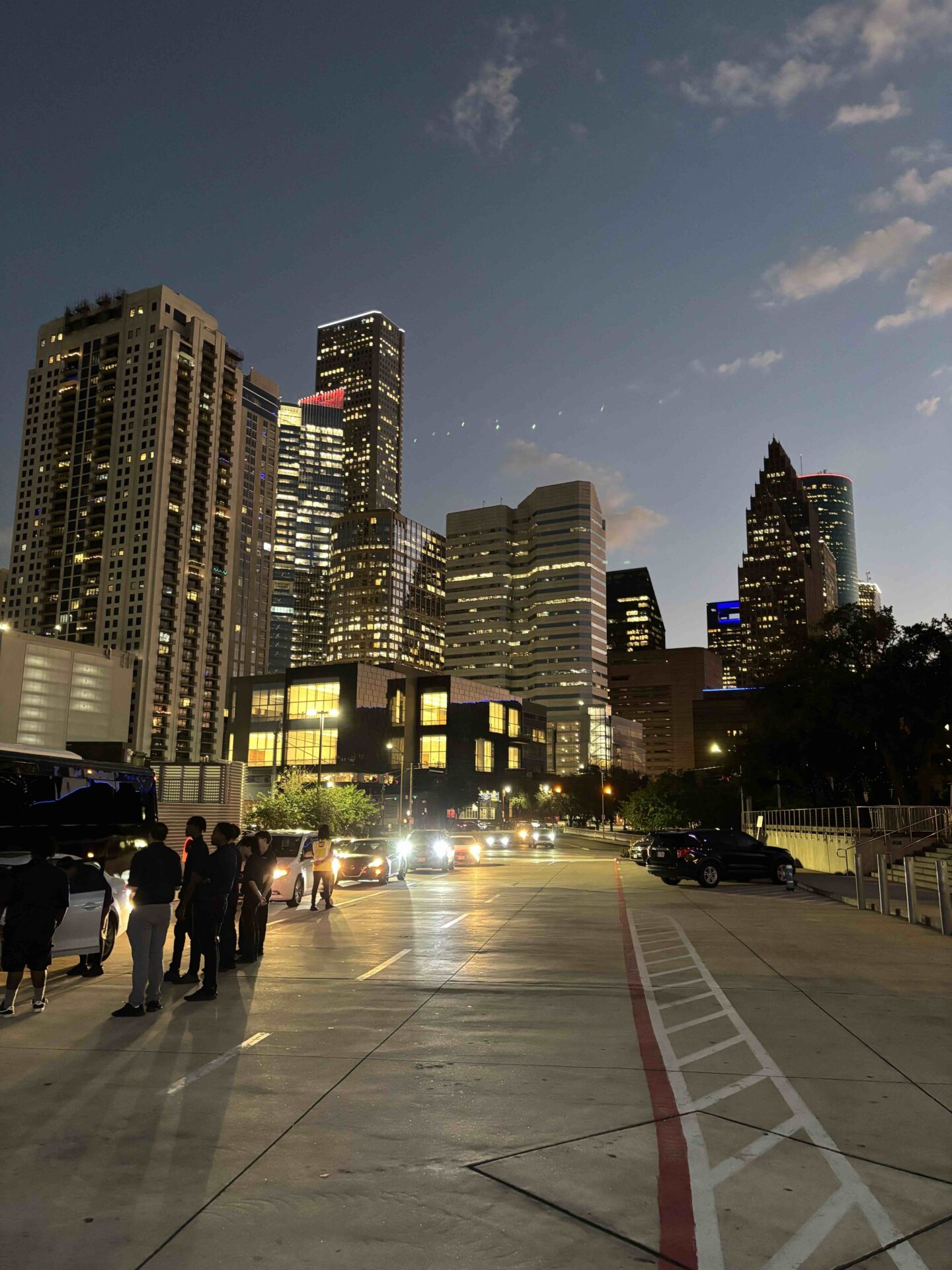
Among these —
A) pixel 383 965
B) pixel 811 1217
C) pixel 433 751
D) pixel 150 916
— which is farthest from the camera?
pixel 433 751

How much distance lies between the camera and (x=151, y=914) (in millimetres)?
9914

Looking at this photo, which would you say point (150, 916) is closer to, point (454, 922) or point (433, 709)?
point (454, 922)

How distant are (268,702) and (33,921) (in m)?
138

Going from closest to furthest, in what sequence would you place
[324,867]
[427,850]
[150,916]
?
[150,916] < [324,867] < [427,850]

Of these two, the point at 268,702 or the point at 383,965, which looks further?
the point at 268,702

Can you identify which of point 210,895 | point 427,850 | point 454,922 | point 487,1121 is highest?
point 210,895

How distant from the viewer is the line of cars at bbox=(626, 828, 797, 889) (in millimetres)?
29969

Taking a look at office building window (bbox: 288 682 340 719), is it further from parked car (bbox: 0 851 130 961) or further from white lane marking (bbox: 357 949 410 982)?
parked car (bbox: 0 851 130 961)

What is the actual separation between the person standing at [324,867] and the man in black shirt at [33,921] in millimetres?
10827

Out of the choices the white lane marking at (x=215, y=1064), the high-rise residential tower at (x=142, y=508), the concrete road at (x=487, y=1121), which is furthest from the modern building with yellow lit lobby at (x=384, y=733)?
the white lane marking at (x=215, y=1064)

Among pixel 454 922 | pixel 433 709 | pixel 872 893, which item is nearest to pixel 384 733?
pixel 433 709

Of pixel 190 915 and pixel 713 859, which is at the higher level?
pixel 190 915

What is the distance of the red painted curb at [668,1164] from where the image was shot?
4391 mm

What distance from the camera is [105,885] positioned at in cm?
1190
